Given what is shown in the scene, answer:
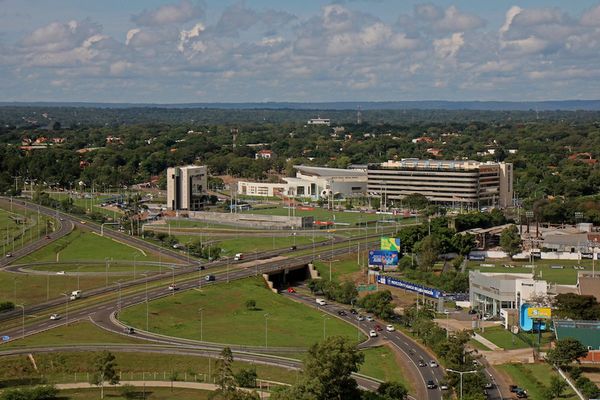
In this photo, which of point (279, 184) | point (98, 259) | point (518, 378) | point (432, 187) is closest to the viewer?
point (518, 378)

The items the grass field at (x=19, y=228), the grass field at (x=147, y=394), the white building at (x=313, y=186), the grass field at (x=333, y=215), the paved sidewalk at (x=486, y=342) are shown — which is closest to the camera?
the grass field at (x=147, y=394)

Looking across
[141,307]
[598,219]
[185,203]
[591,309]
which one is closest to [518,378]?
[591,309]

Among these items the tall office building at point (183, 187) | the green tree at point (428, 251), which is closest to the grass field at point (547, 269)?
the green tree at point (428, 251)

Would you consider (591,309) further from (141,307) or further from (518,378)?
(141,307)

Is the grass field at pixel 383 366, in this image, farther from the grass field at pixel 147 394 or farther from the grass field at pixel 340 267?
the grass field at pixel 340 267

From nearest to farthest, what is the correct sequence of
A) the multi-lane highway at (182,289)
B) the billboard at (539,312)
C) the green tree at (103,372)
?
the green tree at (103,372) → the multi-lane highway at (182,289) → the billboard at (539,312)
